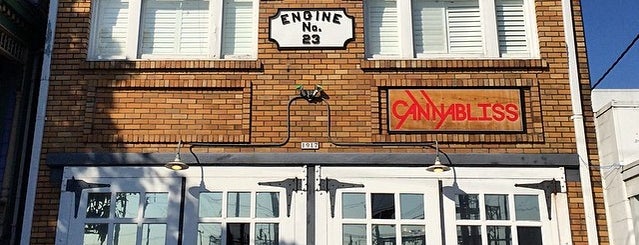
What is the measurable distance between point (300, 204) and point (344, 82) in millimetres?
1593

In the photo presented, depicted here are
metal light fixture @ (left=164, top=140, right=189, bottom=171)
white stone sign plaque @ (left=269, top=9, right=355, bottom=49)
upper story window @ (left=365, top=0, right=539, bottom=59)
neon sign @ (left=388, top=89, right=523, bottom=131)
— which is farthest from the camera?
upper story window @ (left=365, top=0, right=539, bottom=59)

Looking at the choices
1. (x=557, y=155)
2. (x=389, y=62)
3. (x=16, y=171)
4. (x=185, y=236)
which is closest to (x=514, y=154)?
(x=557, y=155)

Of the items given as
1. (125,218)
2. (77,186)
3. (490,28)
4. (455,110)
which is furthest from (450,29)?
(77,186)

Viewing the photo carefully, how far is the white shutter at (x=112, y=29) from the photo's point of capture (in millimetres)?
8023

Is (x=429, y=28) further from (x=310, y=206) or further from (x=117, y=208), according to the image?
(x=117, y=208)

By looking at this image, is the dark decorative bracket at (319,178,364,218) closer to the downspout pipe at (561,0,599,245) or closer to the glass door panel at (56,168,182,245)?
the glass door panel at (56,168,182,245)

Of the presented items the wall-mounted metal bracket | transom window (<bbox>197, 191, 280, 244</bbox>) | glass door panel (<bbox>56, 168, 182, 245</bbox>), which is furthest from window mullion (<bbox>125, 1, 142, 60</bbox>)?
the wall-mounted metal bracket

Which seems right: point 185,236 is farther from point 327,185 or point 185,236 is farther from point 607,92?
point 607,92

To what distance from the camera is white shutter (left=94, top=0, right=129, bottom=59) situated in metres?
8.02

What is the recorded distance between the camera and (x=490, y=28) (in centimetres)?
795

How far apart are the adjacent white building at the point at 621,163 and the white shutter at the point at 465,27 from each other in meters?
1.72

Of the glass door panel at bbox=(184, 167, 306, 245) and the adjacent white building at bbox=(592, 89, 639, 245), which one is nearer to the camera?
the adjacent white building at bbox=(592, 89, 639, 245)

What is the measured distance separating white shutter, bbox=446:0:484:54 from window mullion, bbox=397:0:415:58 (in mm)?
543

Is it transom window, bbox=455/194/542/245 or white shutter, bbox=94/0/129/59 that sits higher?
white shutter, bbox=94/0/129/59
